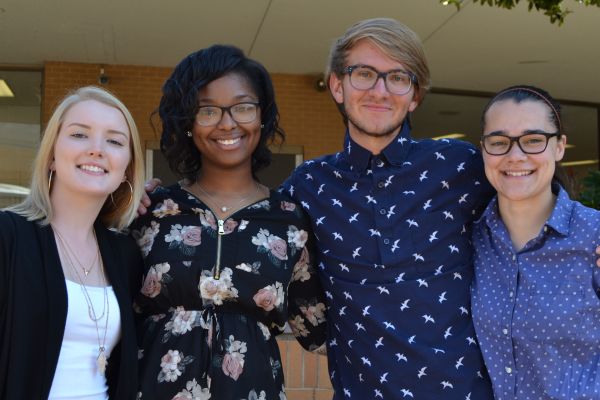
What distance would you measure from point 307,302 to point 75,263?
3.45ft

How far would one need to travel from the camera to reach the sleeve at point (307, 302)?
3.14 m

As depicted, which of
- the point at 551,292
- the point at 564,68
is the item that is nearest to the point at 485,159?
the point at 551,292

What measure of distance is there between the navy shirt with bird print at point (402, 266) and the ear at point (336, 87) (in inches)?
8.5

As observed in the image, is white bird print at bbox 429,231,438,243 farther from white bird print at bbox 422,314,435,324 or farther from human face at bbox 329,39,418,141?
human face at bbox 329,39,418,141

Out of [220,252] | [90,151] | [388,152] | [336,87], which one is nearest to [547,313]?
[388,152]

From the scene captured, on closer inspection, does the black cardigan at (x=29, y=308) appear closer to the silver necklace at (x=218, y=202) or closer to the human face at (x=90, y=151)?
the human face at (x=90, y=151)

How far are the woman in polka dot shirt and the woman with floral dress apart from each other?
77 centimetres

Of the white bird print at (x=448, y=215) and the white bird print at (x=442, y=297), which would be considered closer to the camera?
the white bird print at (x=442, y=297)

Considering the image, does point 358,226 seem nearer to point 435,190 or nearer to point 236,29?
point 435,190

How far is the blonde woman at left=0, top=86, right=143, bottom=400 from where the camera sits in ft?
7.52

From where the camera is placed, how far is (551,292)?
2574 millimetres

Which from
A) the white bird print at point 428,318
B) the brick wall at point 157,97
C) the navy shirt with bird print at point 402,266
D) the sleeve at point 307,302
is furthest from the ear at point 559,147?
the brick wall at point 157,97

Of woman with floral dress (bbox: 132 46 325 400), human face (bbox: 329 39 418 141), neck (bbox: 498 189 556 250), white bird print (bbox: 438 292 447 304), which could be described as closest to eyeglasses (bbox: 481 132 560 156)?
neck (bbox: 498 189 556 250)

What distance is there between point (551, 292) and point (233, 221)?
47.0 inches
